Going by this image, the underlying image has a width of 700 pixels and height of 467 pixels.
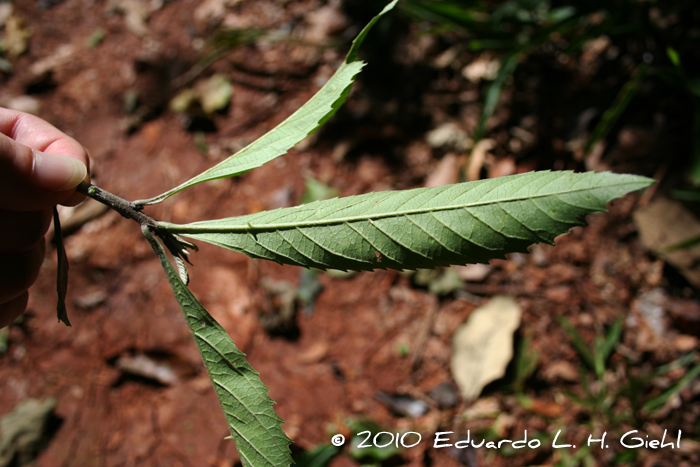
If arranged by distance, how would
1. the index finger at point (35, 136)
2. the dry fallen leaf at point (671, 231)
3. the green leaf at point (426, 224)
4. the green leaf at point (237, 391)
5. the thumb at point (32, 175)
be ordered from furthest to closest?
1. the dry fallen leaf at point (671, 231)
2. the index finger at point (35, 136)
3. the thumb at point (32, 175)
4. the green leaf at point (237, 391)
5. the green leaf at point (426, 224)

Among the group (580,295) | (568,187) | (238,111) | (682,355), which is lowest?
(682,355)

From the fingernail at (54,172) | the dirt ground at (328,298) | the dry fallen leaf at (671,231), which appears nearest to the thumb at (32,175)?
the fingernail at (54,172)

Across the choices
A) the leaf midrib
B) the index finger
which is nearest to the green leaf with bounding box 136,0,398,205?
the leaf midrib

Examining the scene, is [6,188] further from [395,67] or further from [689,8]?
[689,8]

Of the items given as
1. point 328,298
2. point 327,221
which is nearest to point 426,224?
point 327,221

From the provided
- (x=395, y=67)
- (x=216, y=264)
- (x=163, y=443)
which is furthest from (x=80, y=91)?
(x=163, y=443)

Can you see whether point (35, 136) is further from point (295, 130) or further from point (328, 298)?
point (328, 298)

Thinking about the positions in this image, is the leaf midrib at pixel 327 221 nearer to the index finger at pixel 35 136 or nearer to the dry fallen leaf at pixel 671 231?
the index finger at pixel 35 136
